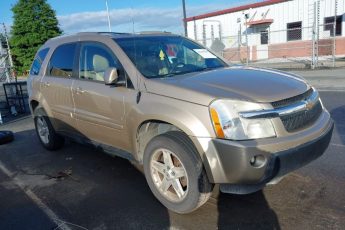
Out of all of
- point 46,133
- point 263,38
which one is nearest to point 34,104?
point 46,133

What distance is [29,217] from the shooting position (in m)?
3.68

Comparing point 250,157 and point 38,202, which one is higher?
point 250,157

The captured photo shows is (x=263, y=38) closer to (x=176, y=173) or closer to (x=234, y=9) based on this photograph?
(x=234, y=9)

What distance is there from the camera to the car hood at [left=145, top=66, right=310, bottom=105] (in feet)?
10.2

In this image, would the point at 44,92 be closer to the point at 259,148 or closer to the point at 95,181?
the point at 95,181

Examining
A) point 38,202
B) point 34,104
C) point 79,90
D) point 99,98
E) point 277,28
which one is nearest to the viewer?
point 38,202

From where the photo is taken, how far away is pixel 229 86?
3281mm

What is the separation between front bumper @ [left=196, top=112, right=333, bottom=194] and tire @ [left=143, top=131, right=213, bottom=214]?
140mm

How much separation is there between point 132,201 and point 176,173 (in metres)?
0.77

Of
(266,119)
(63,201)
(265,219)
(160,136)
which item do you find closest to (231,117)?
(266,119)

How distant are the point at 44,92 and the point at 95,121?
166 centimetres

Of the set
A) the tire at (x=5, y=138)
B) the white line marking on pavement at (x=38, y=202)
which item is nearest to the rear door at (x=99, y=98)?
the white line marking on pavement at (x=38, y=202)

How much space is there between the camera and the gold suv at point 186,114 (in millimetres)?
2998

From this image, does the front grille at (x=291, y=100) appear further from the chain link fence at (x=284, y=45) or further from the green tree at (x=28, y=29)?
the green tree at (x=28, y=29)
